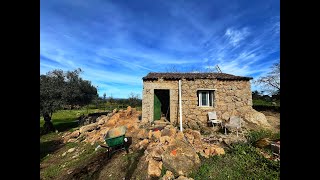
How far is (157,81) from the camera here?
1228 cm

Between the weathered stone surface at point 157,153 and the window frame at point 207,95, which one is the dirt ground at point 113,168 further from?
the window frame at point 207,95

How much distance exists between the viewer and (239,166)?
20.8ft

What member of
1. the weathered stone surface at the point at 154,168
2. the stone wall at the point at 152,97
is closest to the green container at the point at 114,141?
the weathered stone surface at the point at 154,168

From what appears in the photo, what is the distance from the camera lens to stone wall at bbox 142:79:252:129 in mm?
12062

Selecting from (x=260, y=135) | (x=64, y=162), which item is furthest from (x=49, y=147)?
(x=260, y=135)

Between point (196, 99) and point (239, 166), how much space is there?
20.6 ft

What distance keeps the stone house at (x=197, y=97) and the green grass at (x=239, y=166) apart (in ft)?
14.8

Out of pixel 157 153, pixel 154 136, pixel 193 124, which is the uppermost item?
pixel 193 124

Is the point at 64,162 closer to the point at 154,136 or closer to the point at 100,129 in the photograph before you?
the point at 100,129

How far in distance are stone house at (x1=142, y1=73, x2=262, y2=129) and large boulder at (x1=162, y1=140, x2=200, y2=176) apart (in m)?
5.18
